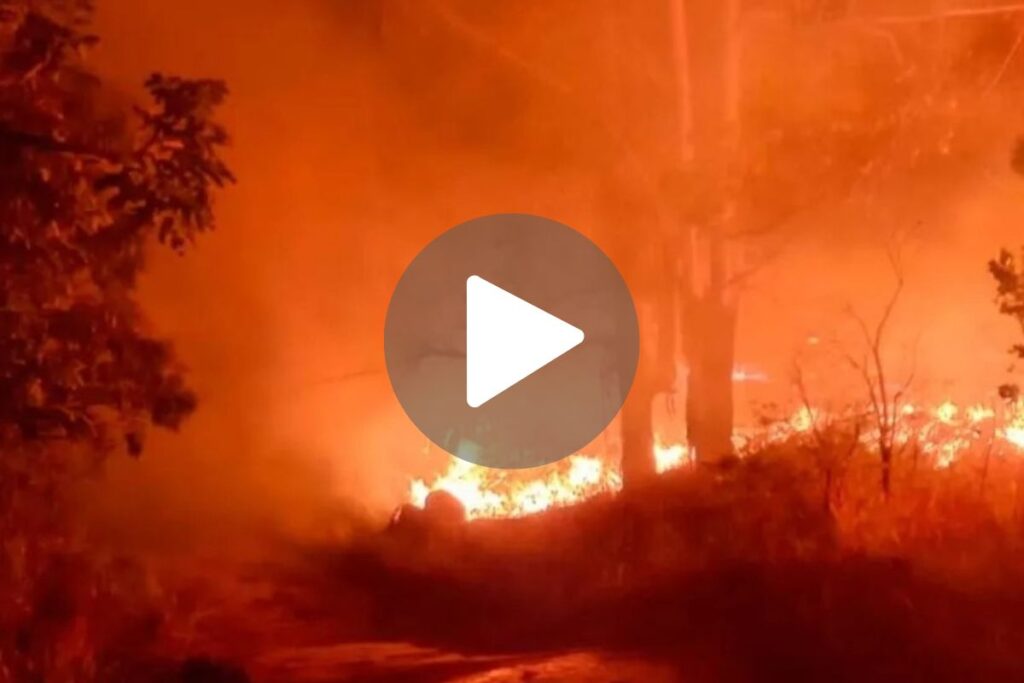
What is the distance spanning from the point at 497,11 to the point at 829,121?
0.82m

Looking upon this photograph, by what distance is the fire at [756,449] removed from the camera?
1829mm

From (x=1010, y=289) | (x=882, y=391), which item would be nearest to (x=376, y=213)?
(x=882, y=391)

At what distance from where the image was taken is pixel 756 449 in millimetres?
1839

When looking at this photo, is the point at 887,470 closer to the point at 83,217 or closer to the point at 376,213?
the point at 376,213

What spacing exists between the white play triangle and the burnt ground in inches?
12.9

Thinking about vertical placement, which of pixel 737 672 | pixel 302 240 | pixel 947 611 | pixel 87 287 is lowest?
pixel 737 672

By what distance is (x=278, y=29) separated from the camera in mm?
1854

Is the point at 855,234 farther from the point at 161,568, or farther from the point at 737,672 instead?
the point at 161,568

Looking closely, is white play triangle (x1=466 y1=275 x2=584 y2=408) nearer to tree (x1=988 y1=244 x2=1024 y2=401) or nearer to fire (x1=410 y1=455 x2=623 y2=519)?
fire (x1=410 y1=455 x2=623 y2=519)

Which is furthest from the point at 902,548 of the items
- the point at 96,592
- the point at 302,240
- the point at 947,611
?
the point at 96,592

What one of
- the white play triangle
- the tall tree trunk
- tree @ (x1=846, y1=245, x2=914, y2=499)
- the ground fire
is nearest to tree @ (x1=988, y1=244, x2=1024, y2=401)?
the ground fire
